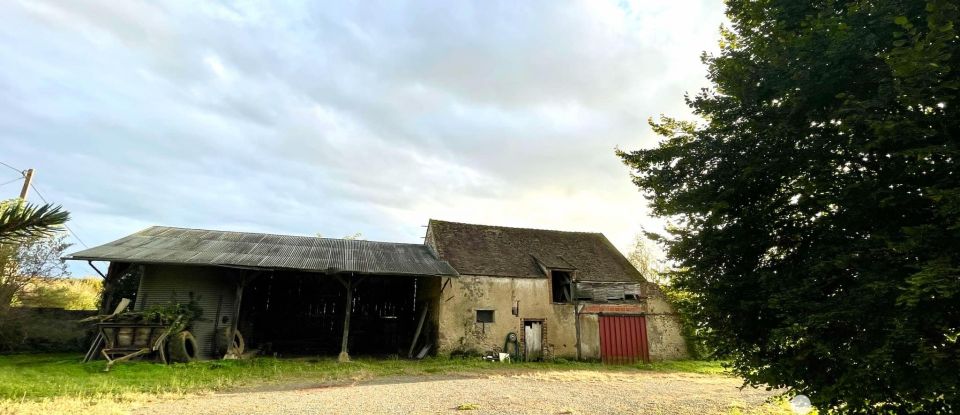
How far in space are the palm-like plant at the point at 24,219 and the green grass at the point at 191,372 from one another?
8013 millimetres

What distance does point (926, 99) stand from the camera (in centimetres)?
416

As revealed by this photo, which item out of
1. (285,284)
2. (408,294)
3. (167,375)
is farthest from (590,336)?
(167,375)

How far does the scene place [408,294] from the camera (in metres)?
18.9

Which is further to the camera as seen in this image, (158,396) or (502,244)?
(502,244)

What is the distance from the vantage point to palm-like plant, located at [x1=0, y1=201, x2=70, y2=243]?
1902mm

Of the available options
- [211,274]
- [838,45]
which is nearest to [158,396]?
[211,274]

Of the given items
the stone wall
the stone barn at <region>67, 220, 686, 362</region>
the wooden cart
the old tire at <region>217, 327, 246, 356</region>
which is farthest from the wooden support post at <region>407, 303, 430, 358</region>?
the wooden cart

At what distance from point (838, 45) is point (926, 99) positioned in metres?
1.09

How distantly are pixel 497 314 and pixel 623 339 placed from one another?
523 centimetres

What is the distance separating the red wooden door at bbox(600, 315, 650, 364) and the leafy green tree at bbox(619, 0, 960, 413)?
1035 cm

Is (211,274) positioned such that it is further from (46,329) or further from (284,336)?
(46,329)

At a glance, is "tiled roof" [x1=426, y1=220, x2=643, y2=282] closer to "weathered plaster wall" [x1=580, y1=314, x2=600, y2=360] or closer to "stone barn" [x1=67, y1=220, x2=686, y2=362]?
"stone barn" [x1=67, y1=220, x2=686, y2=362]

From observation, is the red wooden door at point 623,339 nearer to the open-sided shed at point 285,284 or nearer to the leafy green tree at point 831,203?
the open-sided shed at point 285,284

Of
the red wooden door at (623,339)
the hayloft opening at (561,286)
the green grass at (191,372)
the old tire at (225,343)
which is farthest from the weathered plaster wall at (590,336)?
the old tire at (225,343)
